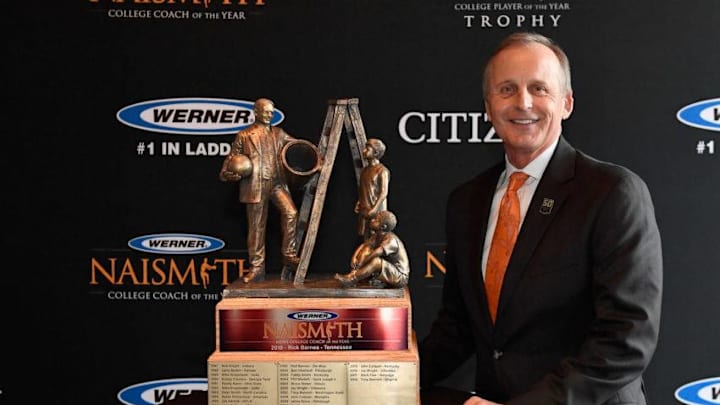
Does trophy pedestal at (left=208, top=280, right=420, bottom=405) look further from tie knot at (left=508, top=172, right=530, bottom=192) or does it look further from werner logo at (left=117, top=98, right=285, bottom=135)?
werner logo at (left=117, top=98, right=285, bottom=135)

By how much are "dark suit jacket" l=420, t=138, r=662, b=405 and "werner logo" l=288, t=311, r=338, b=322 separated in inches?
13.1

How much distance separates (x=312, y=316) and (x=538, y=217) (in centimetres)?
51

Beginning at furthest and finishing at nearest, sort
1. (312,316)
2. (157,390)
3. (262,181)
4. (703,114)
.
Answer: (157,390)
(703,114)
(262,181)
(312,316)

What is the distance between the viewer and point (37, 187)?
2318 millimetres

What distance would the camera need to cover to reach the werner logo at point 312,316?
1.46m

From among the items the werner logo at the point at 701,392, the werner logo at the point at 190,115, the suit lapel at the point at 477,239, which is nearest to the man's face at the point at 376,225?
the suit lapel at the point at 477,239

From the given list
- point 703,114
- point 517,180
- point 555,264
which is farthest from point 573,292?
point 703,114

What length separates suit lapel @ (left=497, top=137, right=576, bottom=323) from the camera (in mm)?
1450

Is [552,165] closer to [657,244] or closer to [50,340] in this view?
[657,244]

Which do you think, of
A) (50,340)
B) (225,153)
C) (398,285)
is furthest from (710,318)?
(50,340)

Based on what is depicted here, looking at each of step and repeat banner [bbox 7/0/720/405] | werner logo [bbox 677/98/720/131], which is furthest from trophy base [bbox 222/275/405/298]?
werner logo [bbox 677/98/720/131]

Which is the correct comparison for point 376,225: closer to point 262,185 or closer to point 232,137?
point 262,185

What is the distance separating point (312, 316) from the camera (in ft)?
4.77

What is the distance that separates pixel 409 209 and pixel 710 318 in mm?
1024
